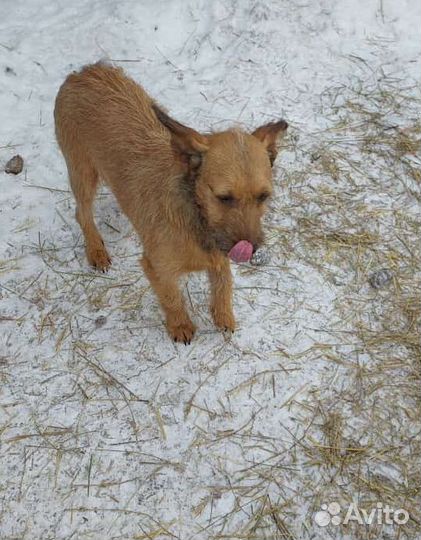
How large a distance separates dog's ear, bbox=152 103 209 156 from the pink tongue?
60 cm

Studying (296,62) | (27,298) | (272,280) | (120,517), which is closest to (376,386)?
(272,280)

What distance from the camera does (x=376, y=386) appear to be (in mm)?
4027

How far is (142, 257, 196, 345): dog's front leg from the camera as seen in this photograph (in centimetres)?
406

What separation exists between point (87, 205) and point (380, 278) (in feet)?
8.63

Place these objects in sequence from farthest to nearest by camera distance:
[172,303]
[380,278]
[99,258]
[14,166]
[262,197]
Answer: [14,166] < [99,258] < [380,278] < [172,303] < [262,197]

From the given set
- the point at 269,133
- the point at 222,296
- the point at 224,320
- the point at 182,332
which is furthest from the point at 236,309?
the point at 269,133

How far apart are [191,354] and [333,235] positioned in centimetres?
177

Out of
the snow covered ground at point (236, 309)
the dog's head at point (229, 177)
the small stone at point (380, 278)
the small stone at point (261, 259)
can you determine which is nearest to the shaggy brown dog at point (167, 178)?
the dog's head at point (229, 177)

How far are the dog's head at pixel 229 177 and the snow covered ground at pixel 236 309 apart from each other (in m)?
1.41

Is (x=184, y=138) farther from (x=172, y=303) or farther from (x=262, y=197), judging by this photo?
(x=172, y=303)

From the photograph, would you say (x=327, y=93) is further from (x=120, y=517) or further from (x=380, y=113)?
(x=120, y=517)

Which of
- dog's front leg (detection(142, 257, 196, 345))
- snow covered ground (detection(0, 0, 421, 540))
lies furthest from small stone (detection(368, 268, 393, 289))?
dog's front leg (detection(142, 257, 196, 345))

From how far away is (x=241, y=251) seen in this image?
3.16 metres

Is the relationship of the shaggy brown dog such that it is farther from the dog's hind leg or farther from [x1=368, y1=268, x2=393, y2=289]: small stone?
[x1=368, y1=268, x2=393, y2=289]: small stone
